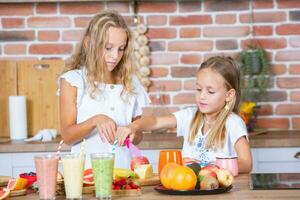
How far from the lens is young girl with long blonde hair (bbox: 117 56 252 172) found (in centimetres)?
260

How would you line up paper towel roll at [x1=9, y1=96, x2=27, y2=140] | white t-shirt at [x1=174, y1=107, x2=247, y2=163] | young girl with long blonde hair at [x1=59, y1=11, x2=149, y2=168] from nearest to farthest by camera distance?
white t-shirt at [x1=174, y1=107, x2=247, y2=163], young girl with long blonde hair at [x1=59, y1=11, x2=149, y2=168], paper towel roll at [x1=9, y1=96, x2=27, y2=140]

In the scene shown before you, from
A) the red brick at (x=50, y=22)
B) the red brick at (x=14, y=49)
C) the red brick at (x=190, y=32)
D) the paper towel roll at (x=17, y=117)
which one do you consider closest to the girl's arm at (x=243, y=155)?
the red brick at (x=190, y=32)

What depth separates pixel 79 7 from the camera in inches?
154

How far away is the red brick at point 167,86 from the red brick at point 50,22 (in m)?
0.62

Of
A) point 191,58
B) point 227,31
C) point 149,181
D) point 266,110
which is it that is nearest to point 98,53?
point 149,181

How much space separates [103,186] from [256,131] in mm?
2007

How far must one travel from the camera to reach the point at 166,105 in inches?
154

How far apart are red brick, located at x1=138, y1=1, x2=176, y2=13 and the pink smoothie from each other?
2.13 metres

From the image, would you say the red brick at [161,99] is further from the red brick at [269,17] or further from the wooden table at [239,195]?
the wooden table at [239,195]

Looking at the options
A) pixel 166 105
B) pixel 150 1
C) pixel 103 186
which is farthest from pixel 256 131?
pixel 103 186

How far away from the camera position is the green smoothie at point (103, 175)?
188 centimetres

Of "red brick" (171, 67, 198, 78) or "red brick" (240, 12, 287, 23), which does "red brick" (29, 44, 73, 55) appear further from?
"red brick" (240, 12, 287, 23)

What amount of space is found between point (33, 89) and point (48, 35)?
1.11 feet

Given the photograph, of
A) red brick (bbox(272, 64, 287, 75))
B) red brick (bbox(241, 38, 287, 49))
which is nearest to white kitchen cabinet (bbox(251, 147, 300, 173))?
red brick (bbox(272, 64, 287, 75))
